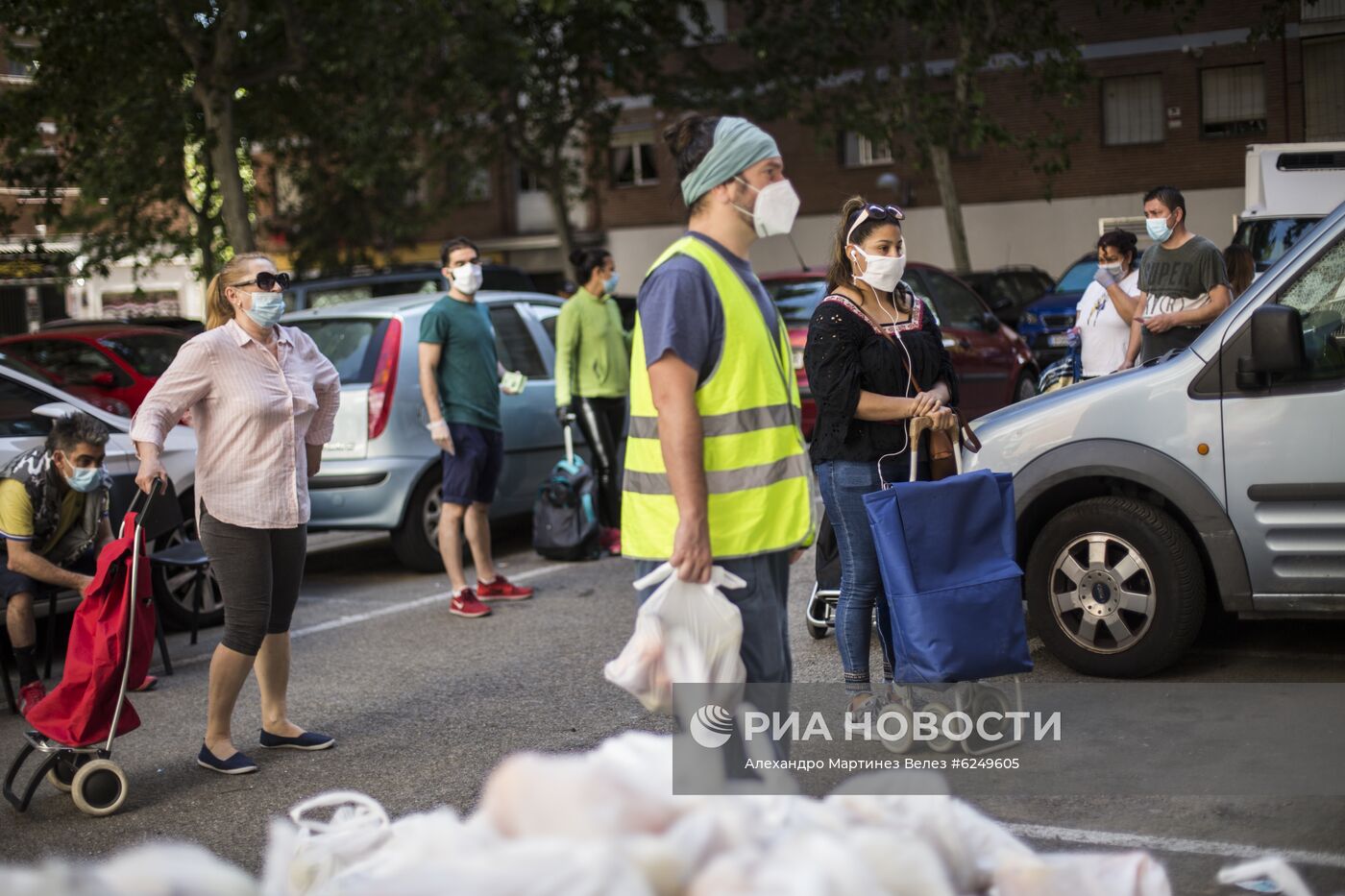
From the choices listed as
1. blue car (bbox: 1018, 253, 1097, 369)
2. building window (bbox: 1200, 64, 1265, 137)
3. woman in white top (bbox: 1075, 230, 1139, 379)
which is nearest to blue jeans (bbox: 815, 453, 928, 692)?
woman in white top (bbox: 1075, 230, 1139, 379)

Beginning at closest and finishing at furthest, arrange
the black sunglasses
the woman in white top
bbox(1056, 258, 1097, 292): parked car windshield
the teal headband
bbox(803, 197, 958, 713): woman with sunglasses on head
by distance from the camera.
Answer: the teal headband, bbox(803, 197, 958, 713): woman with sunglasses on head, the black sunglasses, the woman in white top, bbox(1056, 258, 1097, 292): parked car windshield

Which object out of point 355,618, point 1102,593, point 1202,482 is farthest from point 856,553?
point 355,618

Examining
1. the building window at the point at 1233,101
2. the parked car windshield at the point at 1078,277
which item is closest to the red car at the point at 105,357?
the parked car windshield at the point at 1078,277

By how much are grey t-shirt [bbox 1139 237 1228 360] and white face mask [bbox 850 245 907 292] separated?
127 inches

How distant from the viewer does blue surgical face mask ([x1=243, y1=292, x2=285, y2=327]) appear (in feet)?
18.7

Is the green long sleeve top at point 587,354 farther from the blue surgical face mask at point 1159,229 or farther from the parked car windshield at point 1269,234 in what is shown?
the parked car windshield at point 1269,234

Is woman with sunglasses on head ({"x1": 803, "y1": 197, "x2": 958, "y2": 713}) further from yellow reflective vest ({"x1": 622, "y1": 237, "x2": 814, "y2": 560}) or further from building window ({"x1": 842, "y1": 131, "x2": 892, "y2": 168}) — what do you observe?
building window ({"x1": 842, "y1": 131, "x2": 892, "y2": 168})

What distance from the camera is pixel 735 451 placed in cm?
374

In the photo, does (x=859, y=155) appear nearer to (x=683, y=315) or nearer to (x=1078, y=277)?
(x=1078, y=277)

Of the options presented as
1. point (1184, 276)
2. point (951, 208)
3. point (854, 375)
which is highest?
point (951, 208)

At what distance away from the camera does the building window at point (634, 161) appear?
38.3 meters

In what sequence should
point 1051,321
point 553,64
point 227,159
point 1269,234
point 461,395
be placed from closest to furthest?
point 461,395, point 1269,234, point 227,159, point 1051,321, point 553,64

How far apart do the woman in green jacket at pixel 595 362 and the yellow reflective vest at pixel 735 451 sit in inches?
238

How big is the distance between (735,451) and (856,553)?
164 centimetres
